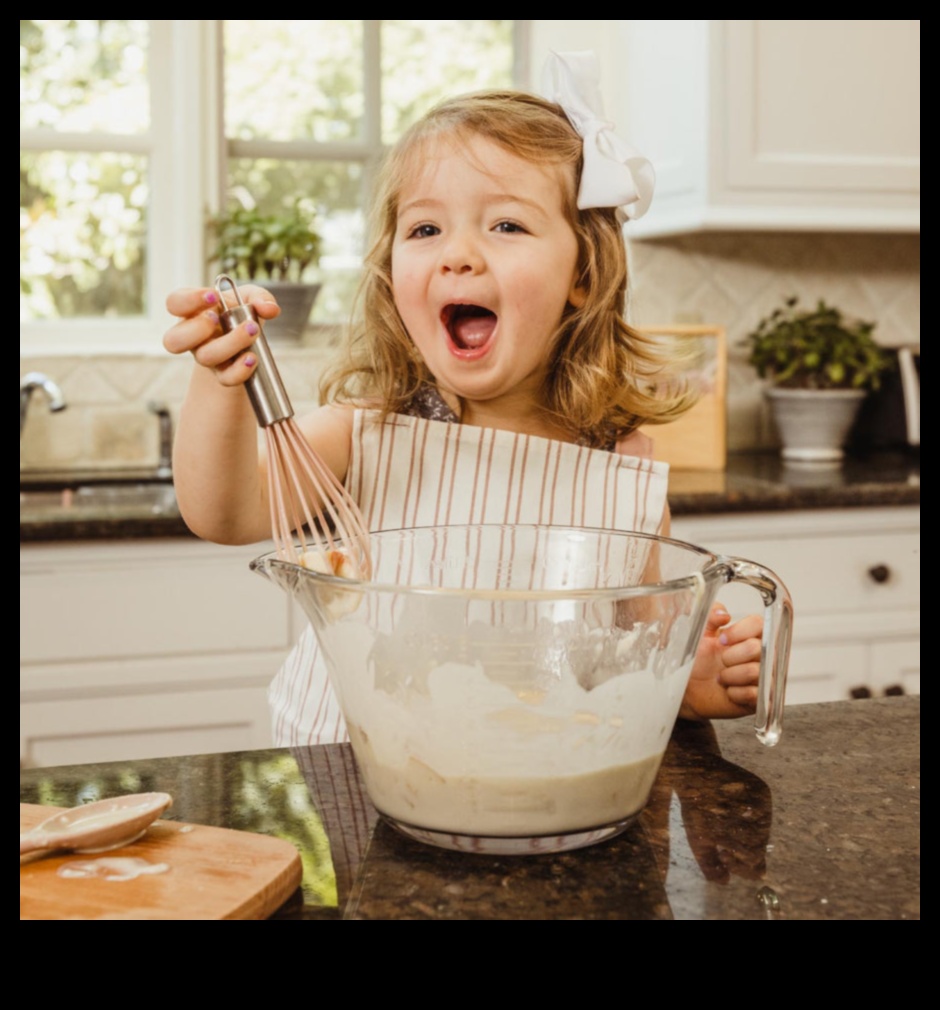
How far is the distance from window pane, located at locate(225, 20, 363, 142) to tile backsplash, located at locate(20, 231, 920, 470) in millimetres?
461

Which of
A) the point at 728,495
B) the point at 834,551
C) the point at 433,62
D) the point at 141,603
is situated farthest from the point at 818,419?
the point at 141,603

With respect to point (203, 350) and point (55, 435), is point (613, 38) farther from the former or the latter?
point (203, 350)

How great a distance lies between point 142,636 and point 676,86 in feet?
4.53

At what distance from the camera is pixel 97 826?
568 mm

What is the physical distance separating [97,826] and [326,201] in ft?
6.86

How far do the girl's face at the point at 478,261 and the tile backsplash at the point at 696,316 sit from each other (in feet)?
4.12

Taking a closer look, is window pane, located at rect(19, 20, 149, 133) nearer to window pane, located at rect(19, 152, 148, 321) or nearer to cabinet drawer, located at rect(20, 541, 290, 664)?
window pane, located at rect(19, 152, 148, 321)

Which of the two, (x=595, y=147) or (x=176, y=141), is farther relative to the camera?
(x=176, y=141)

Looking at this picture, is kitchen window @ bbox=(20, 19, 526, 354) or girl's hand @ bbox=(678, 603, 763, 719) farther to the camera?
kitchen window @ bbox=(20, 19, 526, 354)

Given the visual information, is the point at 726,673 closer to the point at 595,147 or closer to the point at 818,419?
the point at 595,147

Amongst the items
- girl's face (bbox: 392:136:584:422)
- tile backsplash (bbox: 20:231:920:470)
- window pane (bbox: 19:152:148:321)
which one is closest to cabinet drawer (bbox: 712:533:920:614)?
tile backsplash (bbox: 20:231:920:470)

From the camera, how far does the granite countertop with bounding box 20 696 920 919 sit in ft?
1.80

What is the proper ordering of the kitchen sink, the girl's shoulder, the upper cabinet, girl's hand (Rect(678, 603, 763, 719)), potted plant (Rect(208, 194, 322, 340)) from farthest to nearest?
1. potted plant (Rect(208, 194, 322, 340))
2. the upper cabinet
3. the kitchen sink
4. the girl's shoulder
5. girl's hand (Rect(678, 603, 763, 719))

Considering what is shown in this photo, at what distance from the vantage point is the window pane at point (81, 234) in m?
2.36
